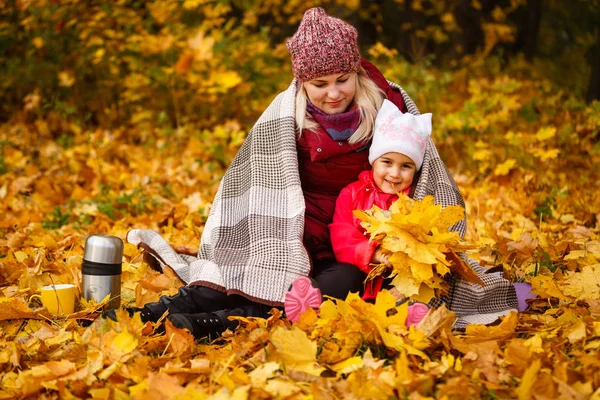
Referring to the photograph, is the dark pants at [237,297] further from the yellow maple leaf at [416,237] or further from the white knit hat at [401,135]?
the white knit hat at [401,135]

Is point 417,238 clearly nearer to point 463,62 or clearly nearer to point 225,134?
point 225,134

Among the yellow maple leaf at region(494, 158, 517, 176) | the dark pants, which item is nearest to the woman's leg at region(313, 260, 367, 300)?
the dark pants

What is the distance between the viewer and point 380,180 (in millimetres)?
2637

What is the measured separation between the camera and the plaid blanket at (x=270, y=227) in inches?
102

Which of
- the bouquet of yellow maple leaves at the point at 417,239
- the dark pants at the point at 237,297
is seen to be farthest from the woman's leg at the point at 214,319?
the bouquet of yellow maple leaves at the point at 417,239

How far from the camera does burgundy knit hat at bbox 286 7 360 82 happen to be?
2.69 m

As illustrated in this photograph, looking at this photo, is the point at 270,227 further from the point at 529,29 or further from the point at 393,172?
the point at 529,29

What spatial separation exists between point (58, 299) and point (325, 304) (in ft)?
3.65

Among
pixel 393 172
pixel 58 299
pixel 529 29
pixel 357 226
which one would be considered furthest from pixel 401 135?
pixel 529 29

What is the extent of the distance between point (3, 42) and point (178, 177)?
2623 millimetres

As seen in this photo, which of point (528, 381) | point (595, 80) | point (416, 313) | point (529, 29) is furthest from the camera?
point (529, 29)

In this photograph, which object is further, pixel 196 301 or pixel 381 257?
pixel 196 301

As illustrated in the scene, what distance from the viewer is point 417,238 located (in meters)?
2.27

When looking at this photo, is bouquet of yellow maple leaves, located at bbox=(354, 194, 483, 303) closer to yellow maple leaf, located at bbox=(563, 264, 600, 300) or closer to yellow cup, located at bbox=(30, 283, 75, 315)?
yellow maple leaf, located at bbox=(563, 264, 600, 300)
